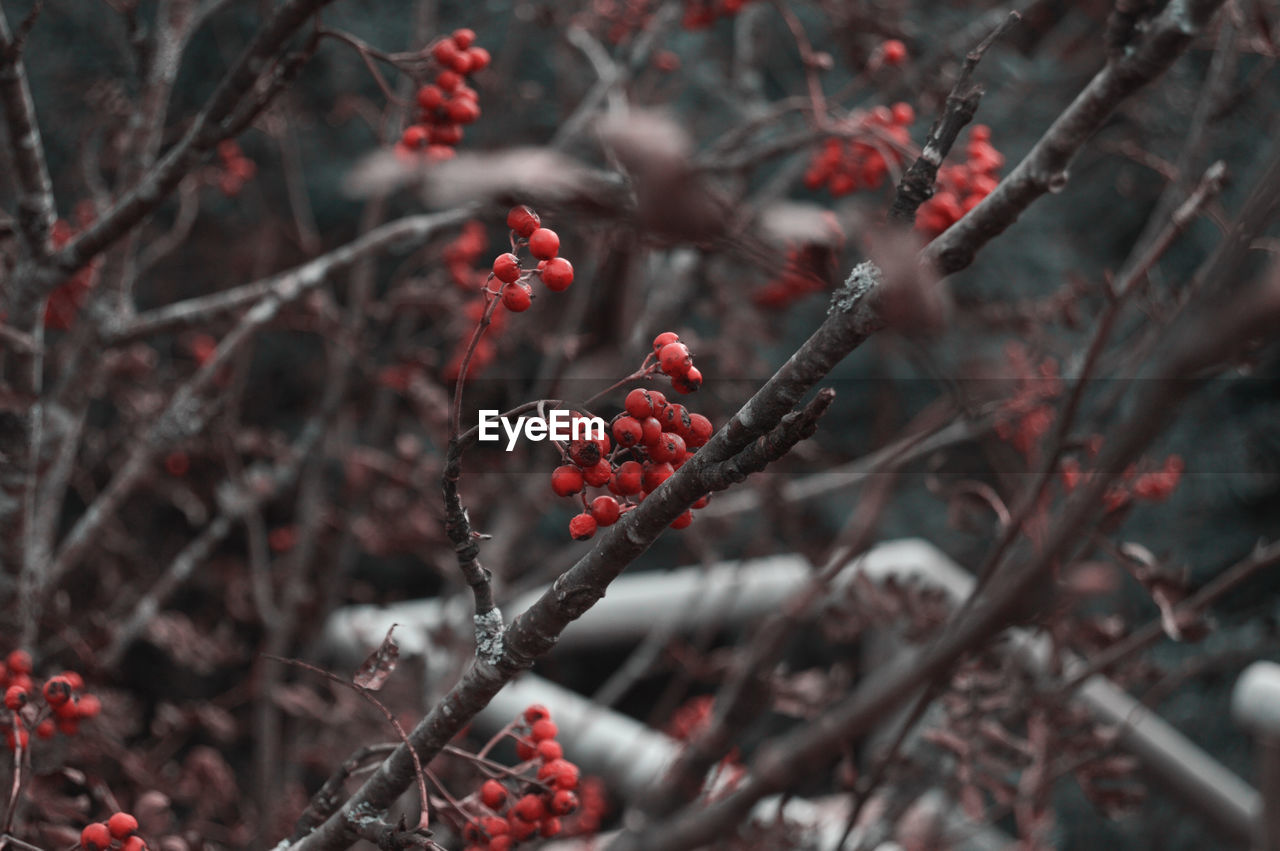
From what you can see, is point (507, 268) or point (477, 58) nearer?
point (507, 268)

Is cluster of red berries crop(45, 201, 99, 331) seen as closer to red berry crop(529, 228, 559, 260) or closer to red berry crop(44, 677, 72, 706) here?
red berry crop(44, 677, 72, 706)

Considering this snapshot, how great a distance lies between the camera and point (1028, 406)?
1.06m

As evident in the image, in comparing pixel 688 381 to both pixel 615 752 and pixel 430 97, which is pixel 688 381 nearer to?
pixel 430 97

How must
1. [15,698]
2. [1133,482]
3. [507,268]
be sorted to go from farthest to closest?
[1133,482], [15,698], [507,268]

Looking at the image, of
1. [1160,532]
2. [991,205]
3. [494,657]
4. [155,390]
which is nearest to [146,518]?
[155,390]

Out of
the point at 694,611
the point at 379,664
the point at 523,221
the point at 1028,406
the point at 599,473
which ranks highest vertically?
the point at 523,221

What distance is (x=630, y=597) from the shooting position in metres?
1.46

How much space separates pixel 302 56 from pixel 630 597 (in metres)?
0.97

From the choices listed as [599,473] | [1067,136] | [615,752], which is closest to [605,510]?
[599,473]

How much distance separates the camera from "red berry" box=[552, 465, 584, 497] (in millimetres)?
408

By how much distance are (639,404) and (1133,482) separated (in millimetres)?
686

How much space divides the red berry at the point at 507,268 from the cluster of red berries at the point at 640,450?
7 cm

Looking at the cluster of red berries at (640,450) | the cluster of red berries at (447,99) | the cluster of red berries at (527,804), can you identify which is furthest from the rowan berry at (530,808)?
the cluster of red berries at (447,99)

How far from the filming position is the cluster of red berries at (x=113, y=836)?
46 centimetres
